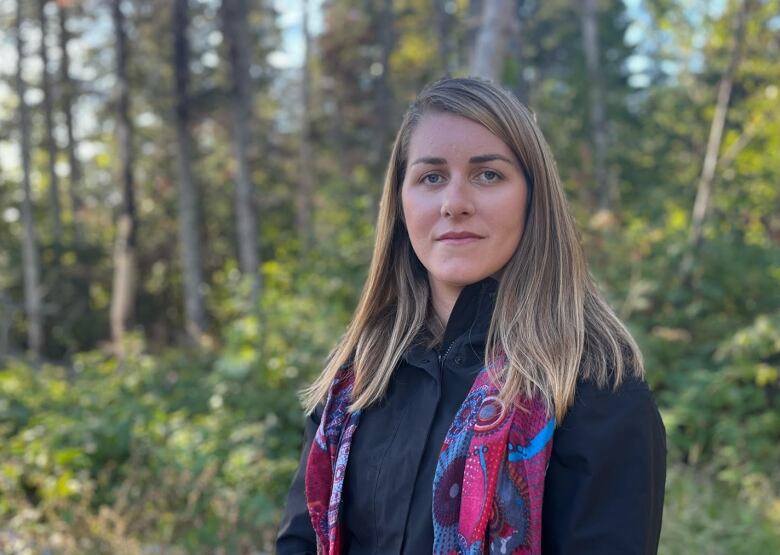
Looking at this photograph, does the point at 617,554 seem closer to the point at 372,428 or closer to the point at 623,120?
the point at 372,428

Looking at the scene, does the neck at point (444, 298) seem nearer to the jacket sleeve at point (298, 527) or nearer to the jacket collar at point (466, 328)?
the jacket collar at point (466, 328)

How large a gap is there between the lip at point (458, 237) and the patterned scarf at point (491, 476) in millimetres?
297

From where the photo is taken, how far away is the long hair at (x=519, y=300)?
163 centimetres

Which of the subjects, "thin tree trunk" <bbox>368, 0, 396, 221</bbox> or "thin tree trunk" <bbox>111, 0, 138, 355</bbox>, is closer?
"thin tree trunk" <bbox>111, 0, 138, 355</bbox>

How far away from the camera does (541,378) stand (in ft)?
5.35

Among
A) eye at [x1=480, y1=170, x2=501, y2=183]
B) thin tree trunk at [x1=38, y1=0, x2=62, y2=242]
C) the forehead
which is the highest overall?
thin tree trunk at [x1=38, y1=0, x2=62, y2=242]

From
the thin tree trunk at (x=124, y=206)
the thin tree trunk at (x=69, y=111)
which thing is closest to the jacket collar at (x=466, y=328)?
the thin tree trunk at (x=124, y=206)

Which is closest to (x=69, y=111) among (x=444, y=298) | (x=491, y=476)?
(x=444, y=298)

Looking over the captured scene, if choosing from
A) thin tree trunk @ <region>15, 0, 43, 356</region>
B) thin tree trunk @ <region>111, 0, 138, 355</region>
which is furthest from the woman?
thin tree trunk @ <region>15, 0, 43, 356</region>

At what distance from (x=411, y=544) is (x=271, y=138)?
960 inches

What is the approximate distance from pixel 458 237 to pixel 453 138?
8.9 inches

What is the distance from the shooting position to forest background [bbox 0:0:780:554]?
519 centimetres

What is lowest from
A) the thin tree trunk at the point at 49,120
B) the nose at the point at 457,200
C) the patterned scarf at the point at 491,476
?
the patterned scarf at the point at 491,476

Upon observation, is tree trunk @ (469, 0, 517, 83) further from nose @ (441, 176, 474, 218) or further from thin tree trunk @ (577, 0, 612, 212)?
thin tree trunk @ (577, 0, 612, 212)
